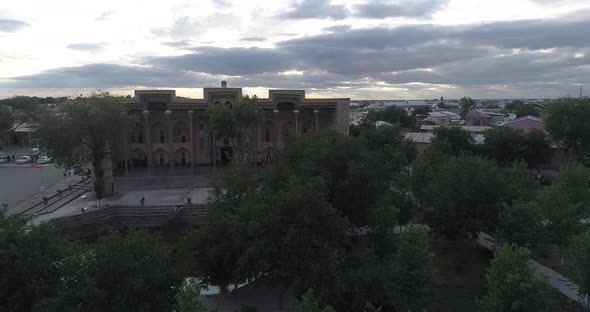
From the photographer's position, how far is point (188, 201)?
2944cm

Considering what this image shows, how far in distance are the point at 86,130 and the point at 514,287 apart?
95.3ft

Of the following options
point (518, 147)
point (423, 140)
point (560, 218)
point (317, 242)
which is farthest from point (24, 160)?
point (518, 147)

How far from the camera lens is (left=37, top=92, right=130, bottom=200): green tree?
28562 millimetres

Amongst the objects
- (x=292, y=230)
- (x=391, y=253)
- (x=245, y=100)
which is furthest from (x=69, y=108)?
(x=391, y=253)

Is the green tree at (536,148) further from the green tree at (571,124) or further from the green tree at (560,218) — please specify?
the green tree at (560,218)

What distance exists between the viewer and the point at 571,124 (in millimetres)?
42219

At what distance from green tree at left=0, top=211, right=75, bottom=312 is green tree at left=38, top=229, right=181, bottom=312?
0.52 meters

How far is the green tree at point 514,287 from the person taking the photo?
37.2 ft

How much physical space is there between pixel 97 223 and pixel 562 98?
51241 mm

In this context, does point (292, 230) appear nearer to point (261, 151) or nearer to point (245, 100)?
point (245, 100)

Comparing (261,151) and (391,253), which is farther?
(261,151)

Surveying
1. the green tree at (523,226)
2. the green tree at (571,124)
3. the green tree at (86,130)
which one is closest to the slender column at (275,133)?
the green tree at (86,130)

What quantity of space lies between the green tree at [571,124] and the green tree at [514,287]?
3765 cm

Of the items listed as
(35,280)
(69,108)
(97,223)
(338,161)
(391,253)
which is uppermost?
(69,108)
